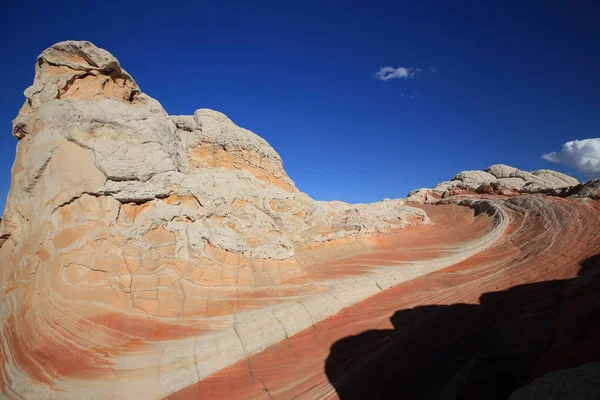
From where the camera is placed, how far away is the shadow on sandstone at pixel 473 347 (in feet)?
13.6

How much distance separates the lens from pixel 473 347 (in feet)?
17.0

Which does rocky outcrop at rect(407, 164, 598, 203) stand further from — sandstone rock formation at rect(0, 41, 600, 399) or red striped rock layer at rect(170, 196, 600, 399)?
red striped rock layer at rect(170, 196, 600, 399)

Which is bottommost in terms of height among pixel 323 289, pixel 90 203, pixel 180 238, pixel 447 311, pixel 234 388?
pixel 447 311

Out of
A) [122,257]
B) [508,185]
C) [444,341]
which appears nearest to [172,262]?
[122,257]

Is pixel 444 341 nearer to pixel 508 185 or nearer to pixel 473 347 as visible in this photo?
pixel 473 347

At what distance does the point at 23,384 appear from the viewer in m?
4.74

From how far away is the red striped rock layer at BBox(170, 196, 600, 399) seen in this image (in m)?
4.37

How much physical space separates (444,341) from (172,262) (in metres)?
5.77

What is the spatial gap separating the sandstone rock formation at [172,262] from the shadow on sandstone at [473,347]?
1.27 ft

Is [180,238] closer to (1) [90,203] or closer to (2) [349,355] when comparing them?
(1) [90,203]

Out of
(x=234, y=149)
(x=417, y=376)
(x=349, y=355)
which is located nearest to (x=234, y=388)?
(x=349, y=355)

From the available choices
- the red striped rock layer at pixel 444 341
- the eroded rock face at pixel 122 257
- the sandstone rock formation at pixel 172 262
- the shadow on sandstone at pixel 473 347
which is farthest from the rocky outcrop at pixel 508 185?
the eroded rock face at pixel 122 257

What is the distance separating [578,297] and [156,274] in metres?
8.44

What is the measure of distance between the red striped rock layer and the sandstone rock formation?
0.07m
